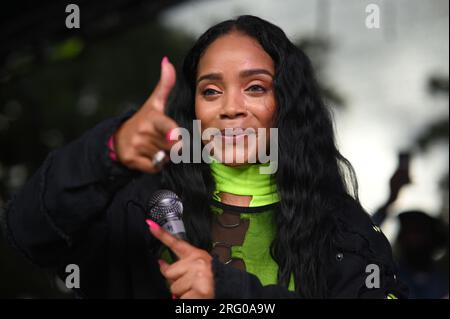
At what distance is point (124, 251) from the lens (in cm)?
160

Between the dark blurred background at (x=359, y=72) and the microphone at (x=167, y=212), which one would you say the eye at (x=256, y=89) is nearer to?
the microphone at (x=167, y=212)

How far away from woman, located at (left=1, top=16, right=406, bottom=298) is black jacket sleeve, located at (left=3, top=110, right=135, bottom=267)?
0.02 m

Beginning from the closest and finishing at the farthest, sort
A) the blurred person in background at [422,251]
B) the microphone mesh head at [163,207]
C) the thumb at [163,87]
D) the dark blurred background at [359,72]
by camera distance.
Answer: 1. the thumb at [163,87]
2. the microphone mesh head at [163,207]
3. the blurred person in background at [422,251]
4. the dark blurred background at [359,72]

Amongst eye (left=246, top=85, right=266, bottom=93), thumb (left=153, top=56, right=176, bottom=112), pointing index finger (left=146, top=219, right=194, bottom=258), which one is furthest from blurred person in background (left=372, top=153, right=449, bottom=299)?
thumb (left=153, top=56, right=176, bottom=112)

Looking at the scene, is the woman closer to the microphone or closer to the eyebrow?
the eyebrow

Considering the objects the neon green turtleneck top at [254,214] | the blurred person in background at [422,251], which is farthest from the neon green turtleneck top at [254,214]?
the blurred person in background at [422,251]

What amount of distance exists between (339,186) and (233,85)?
0.42m

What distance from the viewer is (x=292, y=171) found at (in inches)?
64.8

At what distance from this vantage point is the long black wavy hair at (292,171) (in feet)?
5.09

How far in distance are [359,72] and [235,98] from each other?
3.35 metres

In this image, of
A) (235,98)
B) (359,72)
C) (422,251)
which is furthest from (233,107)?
(359,72)

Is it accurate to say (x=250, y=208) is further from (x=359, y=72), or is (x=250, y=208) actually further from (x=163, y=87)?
(x=359, y=72)

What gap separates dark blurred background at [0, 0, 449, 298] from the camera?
13.6ft

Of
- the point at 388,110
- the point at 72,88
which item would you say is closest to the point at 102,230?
the point at 388,110
